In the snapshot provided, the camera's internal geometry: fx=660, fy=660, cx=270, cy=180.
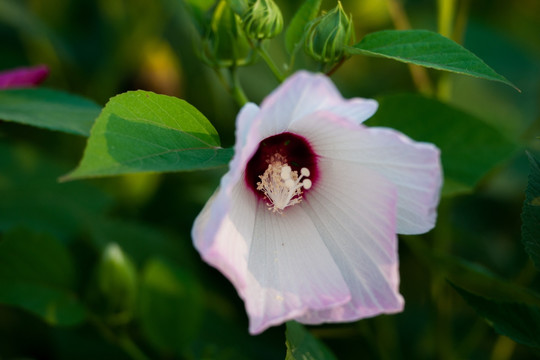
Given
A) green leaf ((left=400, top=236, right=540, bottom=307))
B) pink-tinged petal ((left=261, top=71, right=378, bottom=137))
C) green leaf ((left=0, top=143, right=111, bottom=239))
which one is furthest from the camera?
green leaf ((left=0, top=143, right=111, bottom=239))

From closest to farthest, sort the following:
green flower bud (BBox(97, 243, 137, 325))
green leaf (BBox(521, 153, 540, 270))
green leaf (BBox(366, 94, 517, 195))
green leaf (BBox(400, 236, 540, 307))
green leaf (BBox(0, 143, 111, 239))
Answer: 1. green leaf (BBox(521, 153, 540, 270))
2. green leaf (BBox(400, 236, 540, 307))
3. green leaf (BBox(366, 94, 517, 195))
4. green flower bud (BBox(97, 243, 137, 325))
5. green leaf (BBox(0, 143, 111, 239))

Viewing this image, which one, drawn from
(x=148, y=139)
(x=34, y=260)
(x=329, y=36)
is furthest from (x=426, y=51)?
(x=34, y=260)

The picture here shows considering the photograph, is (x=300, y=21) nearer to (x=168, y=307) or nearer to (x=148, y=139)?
(x=148, y=139)

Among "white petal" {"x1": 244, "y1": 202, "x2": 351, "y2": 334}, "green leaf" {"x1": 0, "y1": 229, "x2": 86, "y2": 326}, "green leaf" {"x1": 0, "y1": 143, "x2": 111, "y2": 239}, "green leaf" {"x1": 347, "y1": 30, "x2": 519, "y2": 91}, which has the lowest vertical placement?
"green leaf" {"x1": 0, "y1": 143, "x2": 111, "y2": 239}

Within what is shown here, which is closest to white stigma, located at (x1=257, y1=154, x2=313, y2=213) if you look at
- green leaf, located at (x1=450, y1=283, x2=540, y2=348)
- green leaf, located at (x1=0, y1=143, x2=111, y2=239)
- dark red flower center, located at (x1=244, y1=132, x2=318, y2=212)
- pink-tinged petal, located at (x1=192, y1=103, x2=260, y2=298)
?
dark red flower center, located at (x1=244, y1=132, x2=318, y2=212)

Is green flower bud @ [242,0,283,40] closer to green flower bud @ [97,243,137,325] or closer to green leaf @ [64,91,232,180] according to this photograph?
green leaf @ [64,91,232,180]

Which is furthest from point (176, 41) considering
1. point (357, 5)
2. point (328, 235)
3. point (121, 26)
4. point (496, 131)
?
point (328, 235)

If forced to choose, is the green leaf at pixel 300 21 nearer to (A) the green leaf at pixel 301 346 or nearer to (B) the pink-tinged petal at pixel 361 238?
(B) the pink-tinged petal at pixel 361 238
